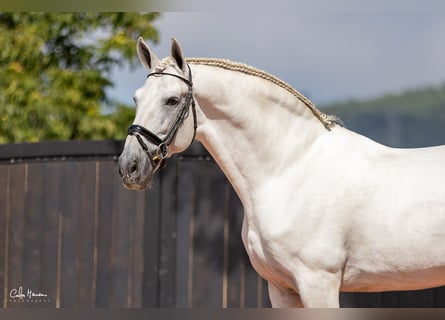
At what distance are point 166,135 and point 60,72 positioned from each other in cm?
805

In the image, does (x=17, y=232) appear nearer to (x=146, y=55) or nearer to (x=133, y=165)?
→ (x=146, y=55)

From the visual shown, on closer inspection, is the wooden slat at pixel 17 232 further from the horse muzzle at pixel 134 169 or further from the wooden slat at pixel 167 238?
the horse muzzle at pixel 134 169

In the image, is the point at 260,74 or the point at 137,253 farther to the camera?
the point at 137,253

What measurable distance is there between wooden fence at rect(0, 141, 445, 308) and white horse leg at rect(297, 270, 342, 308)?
279 centimetres

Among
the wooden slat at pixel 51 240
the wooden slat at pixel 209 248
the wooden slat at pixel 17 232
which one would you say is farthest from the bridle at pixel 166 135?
the wooden slat at pixel 17 232

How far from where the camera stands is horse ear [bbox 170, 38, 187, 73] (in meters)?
4.26

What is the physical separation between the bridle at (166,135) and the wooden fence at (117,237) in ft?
8.80

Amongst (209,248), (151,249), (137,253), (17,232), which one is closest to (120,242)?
(137,253)

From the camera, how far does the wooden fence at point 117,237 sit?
694 cm

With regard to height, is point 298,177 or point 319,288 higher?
point 298,177

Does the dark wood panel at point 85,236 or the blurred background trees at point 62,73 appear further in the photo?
the blurred background trees at point 62,73

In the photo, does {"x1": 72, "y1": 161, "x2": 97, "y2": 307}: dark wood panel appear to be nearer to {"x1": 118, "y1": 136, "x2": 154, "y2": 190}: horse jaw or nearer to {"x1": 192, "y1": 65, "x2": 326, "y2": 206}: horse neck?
{"x1": 192, "y1": 65, "x2": 326, "y2": 206}: horse neck

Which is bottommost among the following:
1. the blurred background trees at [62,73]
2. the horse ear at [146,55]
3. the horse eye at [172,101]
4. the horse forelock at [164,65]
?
the horse eye at [172,101]

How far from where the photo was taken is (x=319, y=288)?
411 cm
